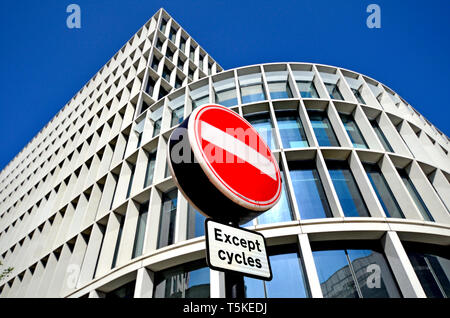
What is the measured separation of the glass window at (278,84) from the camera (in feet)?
36.3

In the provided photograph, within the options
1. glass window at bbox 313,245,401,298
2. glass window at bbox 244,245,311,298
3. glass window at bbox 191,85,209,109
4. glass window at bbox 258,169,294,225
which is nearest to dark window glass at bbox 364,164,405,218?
glass window at bbox 313,245,401,298

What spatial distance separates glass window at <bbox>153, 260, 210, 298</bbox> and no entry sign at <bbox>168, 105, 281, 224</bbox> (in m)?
5.60

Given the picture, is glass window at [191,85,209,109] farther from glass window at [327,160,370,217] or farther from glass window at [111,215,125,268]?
glass window at [327,160,370,217]

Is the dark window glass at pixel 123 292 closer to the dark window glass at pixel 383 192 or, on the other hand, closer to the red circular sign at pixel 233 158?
the red circular sign at pixel 233 158

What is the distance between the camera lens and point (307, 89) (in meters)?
11.1

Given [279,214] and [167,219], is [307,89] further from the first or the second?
[167,219]

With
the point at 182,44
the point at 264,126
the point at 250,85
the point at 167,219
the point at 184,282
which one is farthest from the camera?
the point at 182,44

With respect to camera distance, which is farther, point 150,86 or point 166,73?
point 166,73

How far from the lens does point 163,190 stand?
8984 mm

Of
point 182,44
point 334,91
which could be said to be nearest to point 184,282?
point 334,91

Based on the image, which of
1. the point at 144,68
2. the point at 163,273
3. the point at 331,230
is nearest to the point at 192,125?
the point at 331,230

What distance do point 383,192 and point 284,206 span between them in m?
3.29

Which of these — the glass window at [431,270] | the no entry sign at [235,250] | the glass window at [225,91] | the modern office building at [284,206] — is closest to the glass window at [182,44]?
the modern office building at [284,206]

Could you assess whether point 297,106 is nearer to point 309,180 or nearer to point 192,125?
point 309,180
